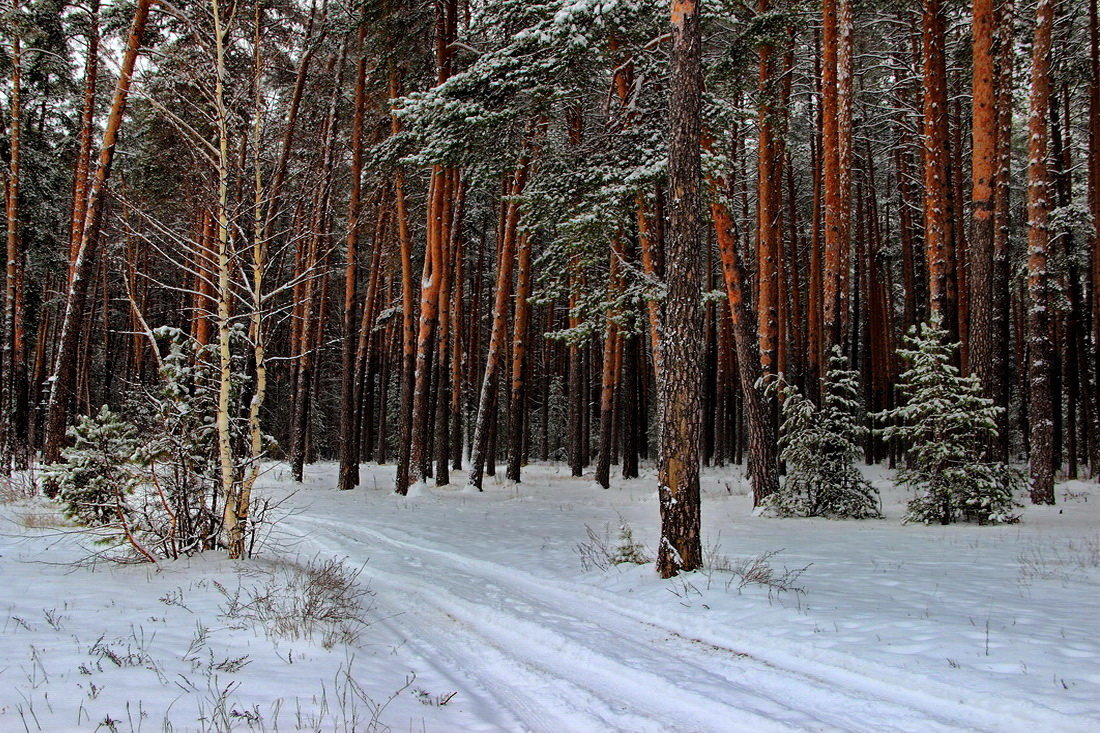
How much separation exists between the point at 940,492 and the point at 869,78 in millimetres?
16686

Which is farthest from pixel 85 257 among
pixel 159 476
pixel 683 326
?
pixel 683 326

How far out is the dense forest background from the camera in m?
7.62

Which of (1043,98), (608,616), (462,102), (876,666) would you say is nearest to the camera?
(876,666)

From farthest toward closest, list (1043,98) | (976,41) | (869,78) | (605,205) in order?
(869,78) → (1043,98) → (976,41) → (605,205)

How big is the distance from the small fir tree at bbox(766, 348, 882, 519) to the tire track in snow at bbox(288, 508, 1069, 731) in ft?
23.6

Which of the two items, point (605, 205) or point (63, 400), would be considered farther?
point (63, 400)

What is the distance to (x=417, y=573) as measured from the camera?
25.4 ft

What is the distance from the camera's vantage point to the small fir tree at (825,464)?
12.2m

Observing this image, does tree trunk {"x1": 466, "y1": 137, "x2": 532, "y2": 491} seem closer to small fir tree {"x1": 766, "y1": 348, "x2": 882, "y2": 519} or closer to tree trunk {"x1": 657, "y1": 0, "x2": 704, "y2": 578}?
small fir tree {"x1": 766, "y1": 348, "x2": 882, "y2": 519}

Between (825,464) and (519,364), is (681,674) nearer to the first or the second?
(825,464)

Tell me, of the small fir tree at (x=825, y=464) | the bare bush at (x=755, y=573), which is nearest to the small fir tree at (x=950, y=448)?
the small fir tree at (x=825, y=464)

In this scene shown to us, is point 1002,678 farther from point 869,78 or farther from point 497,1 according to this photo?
point 869,78

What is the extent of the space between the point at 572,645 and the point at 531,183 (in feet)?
29.2

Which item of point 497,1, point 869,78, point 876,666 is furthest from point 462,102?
point 869,78
